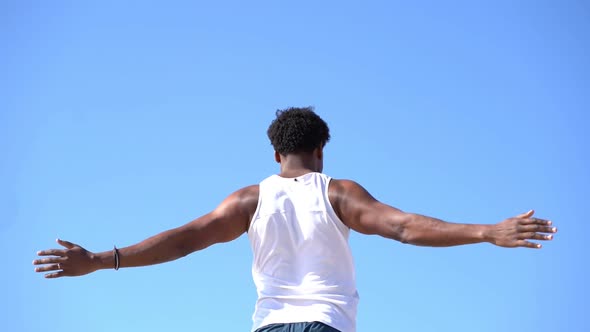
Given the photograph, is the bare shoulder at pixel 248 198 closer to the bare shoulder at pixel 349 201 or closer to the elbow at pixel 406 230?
the bare shoulder at pixel 349 201

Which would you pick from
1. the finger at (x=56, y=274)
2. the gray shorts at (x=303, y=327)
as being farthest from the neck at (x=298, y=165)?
the finger at (x=56, y=274)

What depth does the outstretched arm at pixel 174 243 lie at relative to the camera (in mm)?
9211

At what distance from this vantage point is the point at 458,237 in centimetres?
855

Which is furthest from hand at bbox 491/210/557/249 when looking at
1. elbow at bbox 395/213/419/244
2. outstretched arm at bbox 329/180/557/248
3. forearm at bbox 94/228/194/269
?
→ forearm at bbox 94/228/194/269

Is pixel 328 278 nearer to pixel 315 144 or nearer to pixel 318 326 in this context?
pixel 318 326

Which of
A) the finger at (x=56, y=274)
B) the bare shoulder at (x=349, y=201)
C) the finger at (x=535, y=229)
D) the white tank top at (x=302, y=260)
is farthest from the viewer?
the finger at (x=56, y=274)

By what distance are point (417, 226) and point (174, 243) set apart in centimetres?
197

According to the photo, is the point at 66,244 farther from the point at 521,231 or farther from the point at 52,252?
the point at 521,231

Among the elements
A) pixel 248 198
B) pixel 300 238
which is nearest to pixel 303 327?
pixel 300 238

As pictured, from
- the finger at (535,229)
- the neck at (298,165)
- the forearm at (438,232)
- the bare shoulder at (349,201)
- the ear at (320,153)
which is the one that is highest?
the ear at (320,153)

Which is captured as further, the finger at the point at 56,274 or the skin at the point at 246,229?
the finger at the point at 56,274

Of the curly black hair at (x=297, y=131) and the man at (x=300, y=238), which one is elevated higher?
the curly black hair at (x=297, y=131)

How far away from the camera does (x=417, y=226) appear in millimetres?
8750

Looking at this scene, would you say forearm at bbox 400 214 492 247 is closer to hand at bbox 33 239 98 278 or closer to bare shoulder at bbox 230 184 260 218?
bare shoulder at bbox 230 184 260 218
